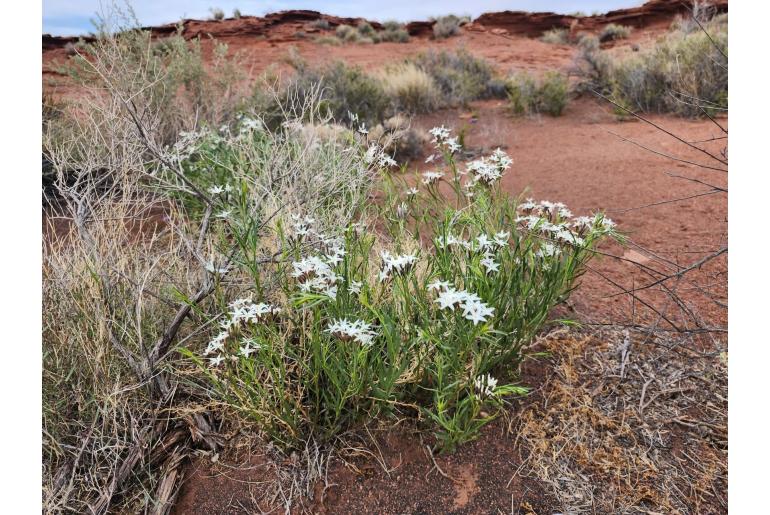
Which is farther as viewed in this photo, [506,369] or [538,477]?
[506,369]

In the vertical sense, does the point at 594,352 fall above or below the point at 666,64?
below

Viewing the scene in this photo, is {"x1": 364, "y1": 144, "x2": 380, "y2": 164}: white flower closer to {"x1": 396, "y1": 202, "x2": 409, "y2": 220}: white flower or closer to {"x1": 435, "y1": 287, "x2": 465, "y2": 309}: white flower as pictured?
{"x1": 396, "y1": 202, "x2": 409, "y2": 220}: white flower

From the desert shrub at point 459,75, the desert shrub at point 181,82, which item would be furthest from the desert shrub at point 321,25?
the desert shrub at point 181,82

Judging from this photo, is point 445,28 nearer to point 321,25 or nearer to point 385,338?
point 321,25

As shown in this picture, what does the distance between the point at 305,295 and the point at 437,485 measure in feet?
2.93

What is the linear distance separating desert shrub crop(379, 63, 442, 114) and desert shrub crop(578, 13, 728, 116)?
9.18ft

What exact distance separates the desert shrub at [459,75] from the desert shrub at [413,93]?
1.53 ft

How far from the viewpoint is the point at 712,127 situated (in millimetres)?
7367

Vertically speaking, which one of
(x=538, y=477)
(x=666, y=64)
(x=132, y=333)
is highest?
(x=666, y=64)

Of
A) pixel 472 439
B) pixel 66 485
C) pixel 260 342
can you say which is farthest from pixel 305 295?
pixel 66 485

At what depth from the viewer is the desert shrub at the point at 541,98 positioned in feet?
30.3

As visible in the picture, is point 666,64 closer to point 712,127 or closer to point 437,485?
point 712,127

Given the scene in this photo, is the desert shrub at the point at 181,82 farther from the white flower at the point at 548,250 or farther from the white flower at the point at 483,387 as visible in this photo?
the white flower at the point at 483,387

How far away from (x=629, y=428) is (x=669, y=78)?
326 inches
